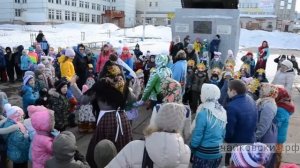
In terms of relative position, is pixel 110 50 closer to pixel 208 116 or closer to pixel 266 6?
pixel 208 116

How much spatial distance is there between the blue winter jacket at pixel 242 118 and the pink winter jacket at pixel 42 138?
2254mm

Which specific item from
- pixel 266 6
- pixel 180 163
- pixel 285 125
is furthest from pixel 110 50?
pixel 266 6

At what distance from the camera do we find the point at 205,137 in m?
3.71

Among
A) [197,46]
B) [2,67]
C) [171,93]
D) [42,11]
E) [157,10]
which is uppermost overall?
[157,10]

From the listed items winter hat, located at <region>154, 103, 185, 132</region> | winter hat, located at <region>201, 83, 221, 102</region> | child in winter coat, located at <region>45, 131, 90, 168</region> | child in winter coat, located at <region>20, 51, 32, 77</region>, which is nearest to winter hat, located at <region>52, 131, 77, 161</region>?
child in winter coat, located at <region>45, 131, 90, 168</region>

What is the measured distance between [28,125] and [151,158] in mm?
2457

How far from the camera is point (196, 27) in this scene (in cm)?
1493

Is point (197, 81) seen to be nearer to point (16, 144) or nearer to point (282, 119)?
point (282, 119)

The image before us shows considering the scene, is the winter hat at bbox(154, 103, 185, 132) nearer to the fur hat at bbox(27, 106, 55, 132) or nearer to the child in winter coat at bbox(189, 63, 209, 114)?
the fur hat at bbox(27, 106, 55, 132)

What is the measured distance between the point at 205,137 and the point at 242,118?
0.64 meters

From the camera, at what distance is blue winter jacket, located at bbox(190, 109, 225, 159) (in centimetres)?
364

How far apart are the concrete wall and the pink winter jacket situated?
39.3 ft

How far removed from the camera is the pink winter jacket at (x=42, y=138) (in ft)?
12.0

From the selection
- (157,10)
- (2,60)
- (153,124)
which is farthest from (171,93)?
(157,10)
